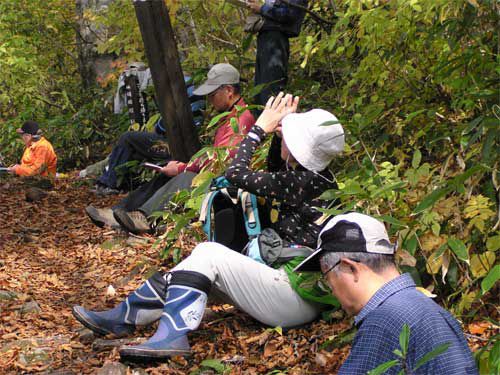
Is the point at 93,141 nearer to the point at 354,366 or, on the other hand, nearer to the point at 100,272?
the point at 100,272

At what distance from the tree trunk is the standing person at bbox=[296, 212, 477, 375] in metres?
4.66

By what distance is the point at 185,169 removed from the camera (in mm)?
6727

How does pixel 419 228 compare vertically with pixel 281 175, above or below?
below

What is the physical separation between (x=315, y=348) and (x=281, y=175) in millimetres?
879

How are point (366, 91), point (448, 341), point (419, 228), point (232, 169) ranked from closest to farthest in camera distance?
point (448, 341) < point (419, 228) < point (232, 169) < point (366, 91)

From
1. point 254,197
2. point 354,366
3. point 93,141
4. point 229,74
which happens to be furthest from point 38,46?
point 354,366

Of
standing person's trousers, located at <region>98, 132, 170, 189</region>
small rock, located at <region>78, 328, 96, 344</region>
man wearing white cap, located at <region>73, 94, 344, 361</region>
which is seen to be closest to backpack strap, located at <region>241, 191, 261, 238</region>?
man wearing white cap, located at <region>73, 94, 344, 361</region>

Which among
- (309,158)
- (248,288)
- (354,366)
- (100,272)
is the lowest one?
(100,272)

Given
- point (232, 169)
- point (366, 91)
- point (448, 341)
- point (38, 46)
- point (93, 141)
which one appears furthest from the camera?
point (38, 46)

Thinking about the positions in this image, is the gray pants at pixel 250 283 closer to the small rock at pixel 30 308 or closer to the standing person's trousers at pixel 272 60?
the small rock at pixel 30 308

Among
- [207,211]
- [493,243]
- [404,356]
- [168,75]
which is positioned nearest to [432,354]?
[404,356]

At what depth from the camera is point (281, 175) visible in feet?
13.4

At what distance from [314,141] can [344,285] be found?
1.64 metres

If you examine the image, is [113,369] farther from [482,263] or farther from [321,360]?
[482,263]
